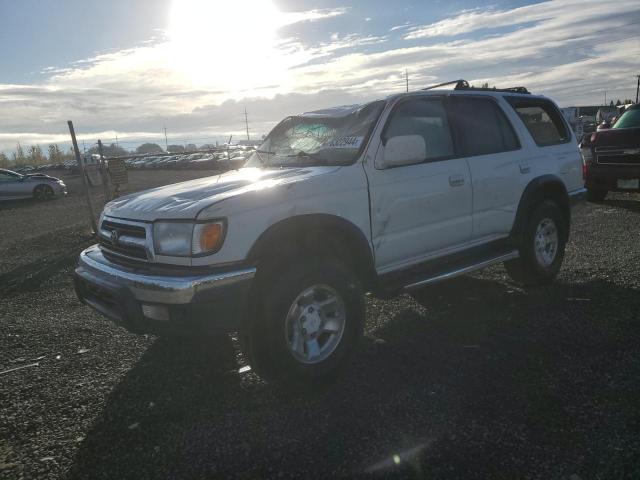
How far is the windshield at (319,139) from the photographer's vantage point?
372cm

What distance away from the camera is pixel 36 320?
16.2 ft

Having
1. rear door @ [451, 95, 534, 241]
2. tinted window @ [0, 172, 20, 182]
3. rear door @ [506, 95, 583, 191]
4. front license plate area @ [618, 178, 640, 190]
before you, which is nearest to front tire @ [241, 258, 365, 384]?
rear door @ [451, 95, 534, 241]

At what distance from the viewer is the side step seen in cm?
375

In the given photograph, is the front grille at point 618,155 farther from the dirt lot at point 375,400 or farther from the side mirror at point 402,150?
the side mirror at point 402,150

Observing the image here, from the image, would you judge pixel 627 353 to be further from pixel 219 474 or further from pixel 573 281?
pixel 219 474

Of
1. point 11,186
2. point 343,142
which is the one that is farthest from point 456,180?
point 11,186

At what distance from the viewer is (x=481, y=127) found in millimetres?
4527

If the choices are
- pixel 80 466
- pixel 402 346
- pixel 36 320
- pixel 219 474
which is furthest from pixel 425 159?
pixel 36 320

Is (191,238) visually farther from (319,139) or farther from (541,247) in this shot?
(541,247)

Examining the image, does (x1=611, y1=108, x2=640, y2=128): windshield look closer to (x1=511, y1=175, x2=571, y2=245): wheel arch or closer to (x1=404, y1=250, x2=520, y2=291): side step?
(x1=511, y1=175, x2=571, y2=245): wheel arch

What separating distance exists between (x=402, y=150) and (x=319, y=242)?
0.93 metres

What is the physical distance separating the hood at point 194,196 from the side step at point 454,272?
1078 millimetres

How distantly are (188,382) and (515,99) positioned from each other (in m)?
4.07

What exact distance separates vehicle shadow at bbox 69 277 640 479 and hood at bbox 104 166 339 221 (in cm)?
120
